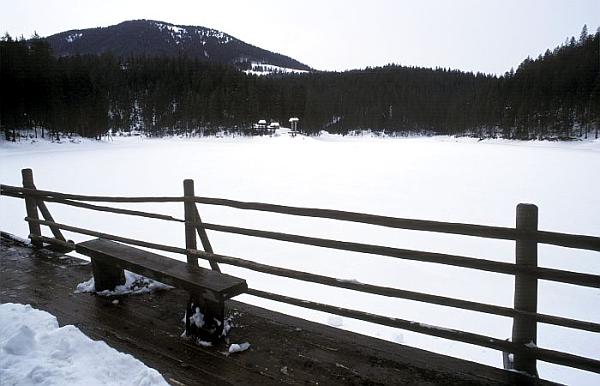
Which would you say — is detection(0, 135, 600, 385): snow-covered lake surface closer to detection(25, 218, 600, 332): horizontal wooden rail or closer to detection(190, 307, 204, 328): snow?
detection(25, 218, 600, 332): horizontal wooden rail

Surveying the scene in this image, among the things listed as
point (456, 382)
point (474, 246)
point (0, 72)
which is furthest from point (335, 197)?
point (0, 72)

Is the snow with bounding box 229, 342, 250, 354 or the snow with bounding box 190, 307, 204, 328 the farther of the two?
the snow with bounding box 190, 307, 204, 328

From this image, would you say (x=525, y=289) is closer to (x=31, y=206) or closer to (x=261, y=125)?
(x=31, y=206)

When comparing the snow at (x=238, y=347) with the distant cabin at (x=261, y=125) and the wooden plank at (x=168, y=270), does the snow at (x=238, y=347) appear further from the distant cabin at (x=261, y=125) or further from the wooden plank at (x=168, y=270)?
the distant cabin at (x=261, y=125)

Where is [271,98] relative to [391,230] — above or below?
above

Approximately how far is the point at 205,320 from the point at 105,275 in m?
1.88

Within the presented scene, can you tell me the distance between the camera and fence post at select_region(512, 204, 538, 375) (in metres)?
3.14

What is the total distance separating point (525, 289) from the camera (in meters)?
3.23

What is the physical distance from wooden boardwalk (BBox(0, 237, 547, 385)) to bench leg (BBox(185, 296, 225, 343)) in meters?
0.12

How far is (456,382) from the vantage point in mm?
3174

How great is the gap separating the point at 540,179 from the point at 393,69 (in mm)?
153995

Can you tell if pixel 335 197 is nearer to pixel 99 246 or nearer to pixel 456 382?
pixel 99 246

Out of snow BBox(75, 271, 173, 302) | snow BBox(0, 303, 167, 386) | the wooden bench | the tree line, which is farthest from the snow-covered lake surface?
the tree line

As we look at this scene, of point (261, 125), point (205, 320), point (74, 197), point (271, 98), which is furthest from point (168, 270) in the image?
point (271, 98)
